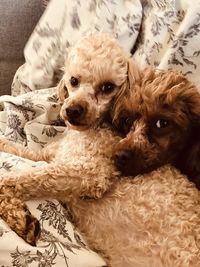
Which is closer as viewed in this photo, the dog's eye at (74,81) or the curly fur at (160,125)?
the curly fur at (160,125)

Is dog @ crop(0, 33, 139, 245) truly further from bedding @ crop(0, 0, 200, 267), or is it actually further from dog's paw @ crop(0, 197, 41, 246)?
dog's paw @ crop(0, 197, 41, 246)

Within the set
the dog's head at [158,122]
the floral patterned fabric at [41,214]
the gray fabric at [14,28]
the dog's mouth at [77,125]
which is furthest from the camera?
the gray fabric at [14,28]

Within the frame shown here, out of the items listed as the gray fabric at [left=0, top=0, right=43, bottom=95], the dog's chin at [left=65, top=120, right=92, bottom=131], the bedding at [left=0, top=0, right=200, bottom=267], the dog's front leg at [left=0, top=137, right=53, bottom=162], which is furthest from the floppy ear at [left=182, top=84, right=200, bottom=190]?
the gray fabric at [left=0, top=0, right=43, bottom=95]

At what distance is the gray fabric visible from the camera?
2049 mm

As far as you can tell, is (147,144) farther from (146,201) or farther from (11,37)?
(11,37)

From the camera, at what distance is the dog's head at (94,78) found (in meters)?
1.59

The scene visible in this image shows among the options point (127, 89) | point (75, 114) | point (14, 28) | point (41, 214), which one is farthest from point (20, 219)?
point (14, 28)

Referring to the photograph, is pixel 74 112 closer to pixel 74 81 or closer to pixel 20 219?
pixel 74 81

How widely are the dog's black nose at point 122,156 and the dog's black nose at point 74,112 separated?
0.18m

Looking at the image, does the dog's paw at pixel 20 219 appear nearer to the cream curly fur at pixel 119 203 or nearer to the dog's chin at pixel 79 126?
the cream curly fur at pixel 119 203

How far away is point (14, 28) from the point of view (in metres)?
2.06

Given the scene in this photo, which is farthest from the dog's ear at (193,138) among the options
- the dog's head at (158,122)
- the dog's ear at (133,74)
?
the dog's ear at (133,74)

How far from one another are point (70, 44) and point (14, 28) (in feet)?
1.01

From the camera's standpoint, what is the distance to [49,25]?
1.93 metres
